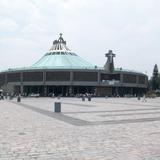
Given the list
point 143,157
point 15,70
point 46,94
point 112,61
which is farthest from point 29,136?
point 15,70

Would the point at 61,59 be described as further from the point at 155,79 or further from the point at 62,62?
the point at 155,79

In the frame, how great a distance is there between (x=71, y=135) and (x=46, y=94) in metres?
118

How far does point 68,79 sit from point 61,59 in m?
15.9

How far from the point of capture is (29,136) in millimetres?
14258

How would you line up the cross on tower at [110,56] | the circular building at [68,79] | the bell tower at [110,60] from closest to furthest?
the cross on tower at [110,56]
the bell tower at [110,60]
the circular building at [68,79]

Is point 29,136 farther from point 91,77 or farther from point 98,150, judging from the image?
point 91,77

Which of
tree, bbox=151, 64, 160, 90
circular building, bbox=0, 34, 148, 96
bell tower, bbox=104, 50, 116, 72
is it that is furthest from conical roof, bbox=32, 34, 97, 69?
tree, bbox=151, 64, 160, 90

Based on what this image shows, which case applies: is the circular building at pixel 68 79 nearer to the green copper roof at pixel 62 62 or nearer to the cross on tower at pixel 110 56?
the green copper roof at pixel 62 62

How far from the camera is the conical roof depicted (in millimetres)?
139250

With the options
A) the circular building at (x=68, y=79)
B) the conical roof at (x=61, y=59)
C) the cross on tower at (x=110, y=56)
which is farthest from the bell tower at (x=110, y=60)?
the conical roof at (x=61, y=59)

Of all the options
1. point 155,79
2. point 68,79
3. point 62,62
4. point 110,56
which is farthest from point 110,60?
point 155,79

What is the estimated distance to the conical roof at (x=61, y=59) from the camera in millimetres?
139250

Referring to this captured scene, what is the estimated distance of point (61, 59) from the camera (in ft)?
478

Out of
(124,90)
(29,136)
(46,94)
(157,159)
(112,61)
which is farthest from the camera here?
(124,90)
